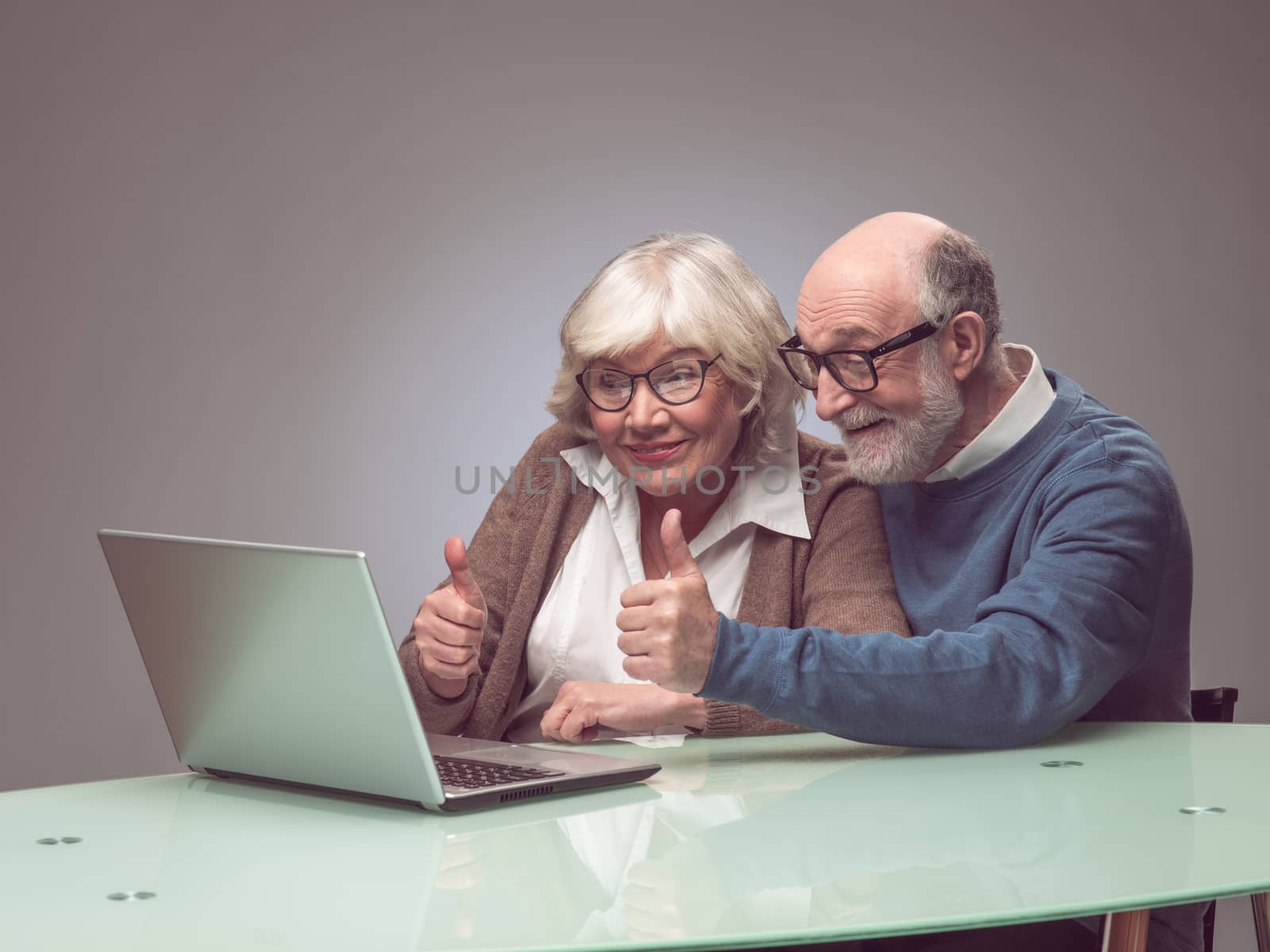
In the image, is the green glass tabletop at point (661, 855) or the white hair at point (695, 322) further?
the white hair at point (695, 322)

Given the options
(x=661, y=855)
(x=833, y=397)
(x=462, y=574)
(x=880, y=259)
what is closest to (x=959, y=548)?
(x=833, y=397)

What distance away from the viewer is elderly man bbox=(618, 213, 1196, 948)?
4.99 feet

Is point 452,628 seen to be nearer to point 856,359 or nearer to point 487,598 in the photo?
point 487,598

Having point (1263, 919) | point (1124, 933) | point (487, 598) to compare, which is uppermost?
point (487, 598)

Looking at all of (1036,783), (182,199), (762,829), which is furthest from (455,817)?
(182,199)

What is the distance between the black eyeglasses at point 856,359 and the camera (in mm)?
1901

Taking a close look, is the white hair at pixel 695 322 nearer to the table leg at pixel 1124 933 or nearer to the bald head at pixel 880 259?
the bald head at pixel 880 259

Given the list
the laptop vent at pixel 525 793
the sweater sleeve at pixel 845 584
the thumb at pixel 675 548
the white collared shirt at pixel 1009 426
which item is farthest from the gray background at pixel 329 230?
the laptop vent at pixel 525 793

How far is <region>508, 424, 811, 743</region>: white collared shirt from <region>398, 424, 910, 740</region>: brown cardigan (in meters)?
0.02

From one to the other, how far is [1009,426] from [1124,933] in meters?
0.82

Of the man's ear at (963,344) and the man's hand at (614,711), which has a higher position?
the man's ear at (963,344)

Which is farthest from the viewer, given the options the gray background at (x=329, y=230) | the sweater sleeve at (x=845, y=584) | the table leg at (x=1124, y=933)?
the gray background at (x=329, y=230)

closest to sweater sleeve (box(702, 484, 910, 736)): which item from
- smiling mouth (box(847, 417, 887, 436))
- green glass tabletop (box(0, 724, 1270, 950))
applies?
smiling mouth (box(847, 417, 887, 436))

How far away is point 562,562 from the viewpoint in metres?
2.14
